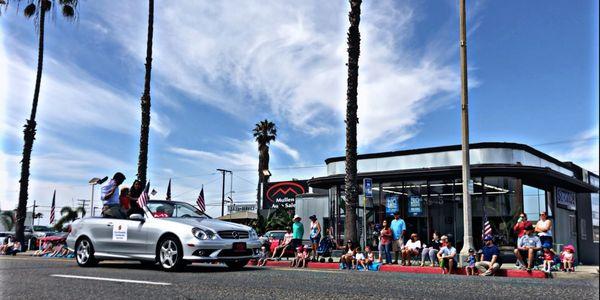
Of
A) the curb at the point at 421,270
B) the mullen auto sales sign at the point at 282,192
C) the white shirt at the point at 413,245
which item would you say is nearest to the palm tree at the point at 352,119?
the white shirt at the point at 413,245

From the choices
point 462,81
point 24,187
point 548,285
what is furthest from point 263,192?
point 548,285

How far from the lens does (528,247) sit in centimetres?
1324

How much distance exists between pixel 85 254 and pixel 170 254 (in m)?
2.43

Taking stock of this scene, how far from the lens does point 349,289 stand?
627 cm

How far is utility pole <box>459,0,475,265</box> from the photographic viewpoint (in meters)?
14.5

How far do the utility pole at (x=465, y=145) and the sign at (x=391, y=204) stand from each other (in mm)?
6827

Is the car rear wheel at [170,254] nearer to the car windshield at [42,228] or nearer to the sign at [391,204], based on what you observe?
the sign at [391,204]

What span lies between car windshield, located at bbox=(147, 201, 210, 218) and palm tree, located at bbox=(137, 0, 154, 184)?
1200cm

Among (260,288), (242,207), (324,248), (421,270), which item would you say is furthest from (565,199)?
(242,207)

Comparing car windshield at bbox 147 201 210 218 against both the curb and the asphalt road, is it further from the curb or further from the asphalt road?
the curb

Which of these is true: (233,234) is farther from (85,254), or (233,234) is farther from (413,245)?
(413,245)

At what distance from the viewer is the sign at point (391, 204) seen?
73.4 ft

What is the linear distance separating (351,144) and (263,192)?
33365 millimetres

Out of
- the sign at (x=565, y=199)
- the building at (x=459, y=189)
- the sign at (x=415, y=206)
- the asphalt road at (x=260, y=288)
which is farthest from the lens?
the sign at (x=565, y=199)
